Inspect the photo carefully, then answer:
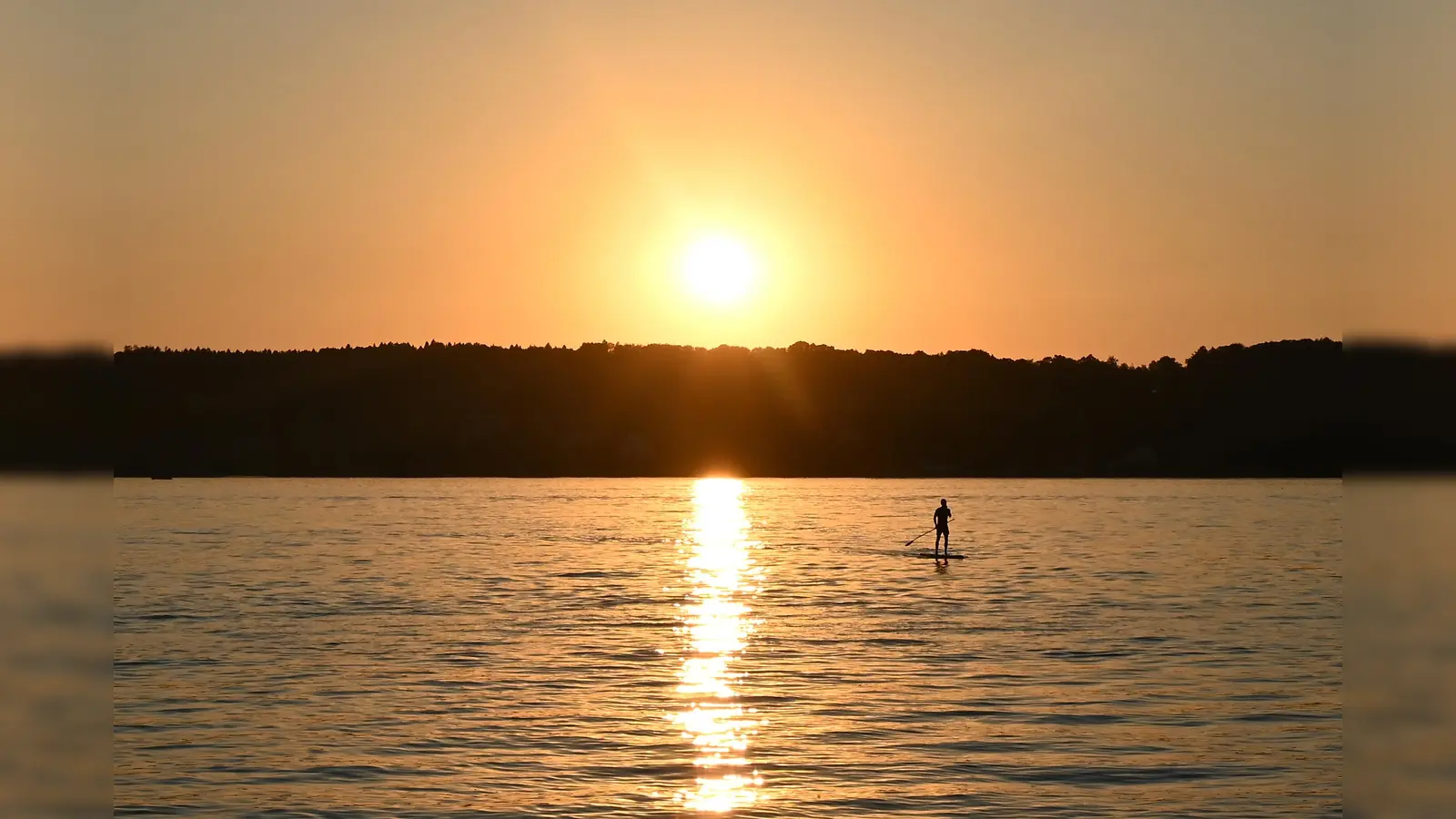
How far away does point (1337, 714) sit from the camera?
26.5m

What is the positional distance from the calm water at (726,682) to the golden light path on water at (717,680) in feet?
0.34

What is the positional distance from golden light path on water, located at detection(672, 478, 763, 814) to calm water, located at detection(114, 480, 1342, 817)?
10 cm

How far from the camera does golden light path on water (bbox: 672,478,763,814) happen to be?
806 inches

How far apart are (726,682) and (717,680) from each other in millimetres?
395

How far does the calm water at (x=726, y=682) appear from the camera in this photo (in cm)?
2066

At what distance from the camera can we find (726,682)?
1156 inches
